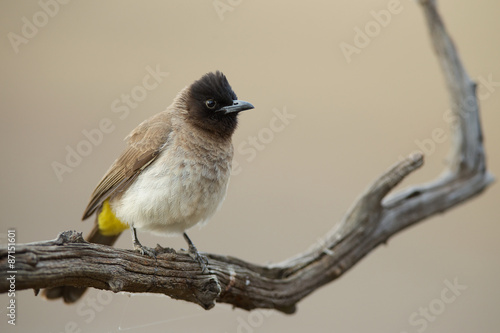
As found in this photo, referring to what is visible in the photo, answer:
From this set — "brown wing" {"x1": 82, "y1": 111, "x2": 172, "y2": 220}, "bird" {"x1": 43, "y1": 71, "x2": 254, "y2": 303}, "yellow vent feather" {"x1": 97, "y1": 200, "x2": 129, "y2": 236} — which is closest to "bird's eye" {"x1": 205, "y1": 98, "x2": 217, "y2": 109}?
"bird" {"x1": 43, "y1": 71, "x2": 254, "y2": 303}

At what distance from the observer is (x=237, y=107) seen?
290 cm

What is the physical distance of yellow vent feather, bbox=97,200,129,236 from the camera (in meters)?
2.98

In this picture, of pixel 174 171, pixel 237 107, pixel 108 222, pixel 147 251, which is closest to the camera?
pixel 147 251

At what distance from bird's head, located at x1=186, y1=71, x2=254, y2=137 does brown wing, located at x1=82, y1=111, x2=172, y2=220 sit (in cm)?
18

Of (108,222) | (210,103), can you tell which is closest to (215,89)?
(210,103)

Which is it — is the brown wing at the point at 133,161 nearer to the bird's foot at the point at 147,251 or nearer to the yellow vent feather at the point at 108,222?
the yellow vent feather at the point at 108,222

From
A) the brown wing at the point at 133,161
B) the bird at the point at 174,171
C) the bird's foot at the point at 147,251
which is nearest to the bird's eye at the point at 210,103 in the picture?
the bird at the point at 174,171

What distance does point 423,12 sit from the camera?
A: 9.57 feet

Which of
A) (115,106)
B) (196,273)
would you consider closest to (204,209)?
(196,273)

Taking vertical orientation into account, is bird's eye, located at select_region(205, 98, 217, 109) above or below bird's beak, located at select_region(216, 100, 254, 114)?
above

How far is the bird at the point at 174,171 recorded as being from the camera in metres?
2.76

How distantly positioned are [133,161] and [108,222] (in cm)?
40

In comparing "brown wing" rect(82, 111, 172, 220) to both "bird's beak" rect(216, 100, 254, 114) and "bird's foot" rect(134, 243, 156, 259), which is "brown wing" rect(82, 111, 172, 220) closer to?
"bird's beak" rect(216, 100, 254, 114)

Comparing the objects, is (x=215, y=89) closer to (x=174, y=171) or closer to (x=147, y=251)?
(x=174, y=171)
